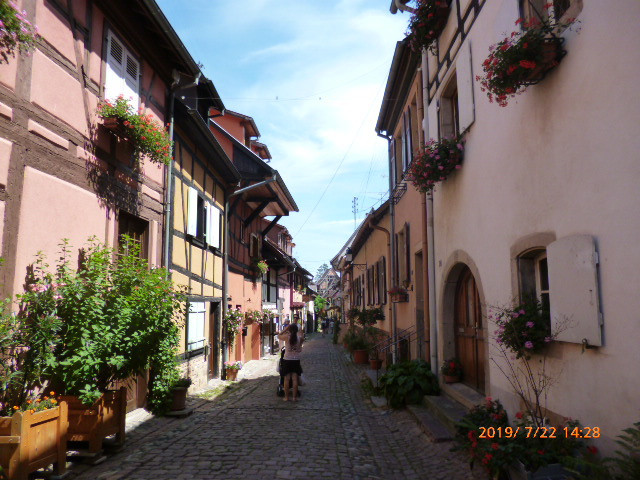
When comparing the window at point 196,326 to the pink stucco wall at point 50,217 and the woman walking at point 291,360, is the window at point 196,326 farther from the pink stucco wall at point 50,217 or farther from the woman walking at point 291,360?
the pink stucco wall at point 50,217

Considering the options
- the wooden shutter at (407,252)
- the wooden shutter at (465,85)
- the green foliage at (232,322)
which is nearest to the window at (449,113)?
the wooden shutter at (465,85)

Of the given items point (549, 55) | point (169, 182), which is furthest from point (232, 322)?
point (549, 55)

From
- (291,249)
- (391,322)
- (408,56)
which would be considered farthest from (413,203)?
(291,249)

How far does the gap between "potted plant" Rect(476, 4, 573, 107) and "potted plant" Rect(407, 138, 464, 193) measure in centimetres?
251

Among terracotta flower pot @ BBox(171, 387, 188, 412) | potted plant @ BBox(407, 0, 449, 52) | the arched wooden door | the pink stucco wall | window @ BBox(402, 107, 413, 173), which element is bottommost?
terracotta flower pot @ BBox(171, 387, 188, 412)

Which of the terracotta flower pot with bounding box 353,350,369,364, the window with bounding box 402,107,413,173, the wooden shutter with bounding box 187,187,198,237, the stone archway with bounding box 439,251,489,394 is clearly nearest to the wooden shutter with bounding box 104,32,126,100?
the wooden shutter with bounding box 187,187,198,237

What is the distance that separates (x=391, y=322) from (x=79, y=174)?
9.26 metres

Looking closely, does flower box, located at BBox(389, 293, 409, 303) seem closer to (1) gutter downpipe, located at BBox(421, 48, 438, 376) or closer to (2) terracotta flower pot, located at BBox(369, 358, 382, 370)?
(2) terracotta flower pot, located at BBox(369, 358, 382, 370)

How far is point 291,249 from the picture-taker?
37531mm

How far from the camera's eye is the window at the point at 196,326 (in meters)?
9.62

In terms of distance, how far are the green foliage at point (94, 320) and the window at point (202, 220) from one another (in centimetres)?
359

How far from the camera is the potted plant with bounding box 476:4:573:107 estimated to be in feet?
13.4

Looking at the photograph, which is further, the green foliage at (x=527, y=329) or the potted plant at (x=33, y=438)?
the green foliage at (x=527, y=329)

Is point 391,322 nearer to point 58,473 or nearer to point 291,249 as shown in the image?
point 58,473
